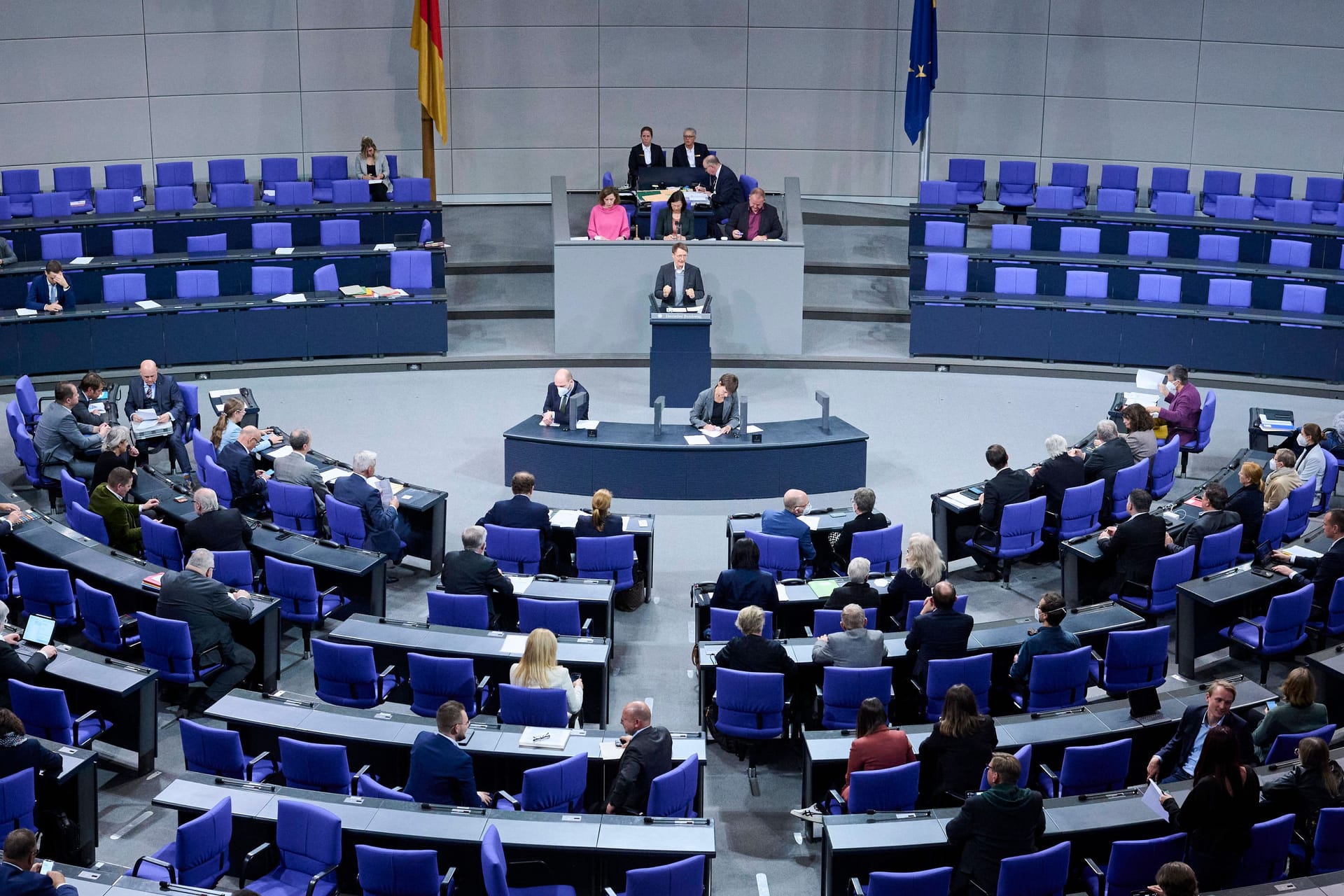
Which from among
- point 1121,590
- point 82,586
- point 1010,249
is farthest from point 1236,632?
point 1010,249

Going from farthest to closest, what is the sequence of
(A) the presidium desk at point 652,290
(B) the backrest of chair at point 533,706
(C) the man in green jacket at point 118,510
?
(A) the presidium desk at point 652,290 → (C) the man in green jacket at point 118,510 → (B) the backrest of chair at point 533,706

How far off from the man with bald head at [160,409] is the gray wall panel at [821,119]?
36.4ft

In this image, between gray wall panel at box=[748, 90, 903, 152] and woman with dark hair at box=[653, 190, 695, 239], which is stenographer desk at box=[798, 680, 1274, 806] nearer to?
woman with dark hair at box=[653, 190, 695, 239]

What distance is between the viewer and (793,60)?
21.0m

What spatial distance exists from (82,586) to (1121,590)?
7146 millimetres

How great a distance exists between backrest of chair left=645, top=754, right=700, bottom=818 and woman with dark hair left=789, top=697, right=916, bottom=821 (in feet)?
2.30

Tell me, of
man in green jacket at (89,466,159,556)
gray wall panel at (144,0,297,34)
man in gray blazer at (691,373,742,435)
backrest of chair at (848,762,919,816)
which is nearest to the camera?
backrest of chair at (848,762,919,816)

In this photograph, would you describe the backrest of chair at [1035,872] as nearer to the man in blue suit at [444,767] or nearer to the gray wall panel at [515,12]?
the man in blue suit at [444,767]

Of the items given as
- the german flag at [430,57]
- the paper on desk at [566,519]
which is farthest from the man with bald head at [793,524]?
the german flag at [430,57]

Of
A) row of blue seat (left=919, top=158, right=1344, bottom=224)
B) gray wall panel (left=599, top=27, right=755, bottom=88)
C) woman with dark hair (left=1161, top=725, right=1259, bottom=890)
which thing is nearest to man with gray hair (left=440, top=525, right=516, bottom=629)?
woman with dark hair (left=1161, top=725, right=1259, bottom=890)

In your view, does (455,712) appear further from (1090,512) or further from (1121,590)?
(1090,512)

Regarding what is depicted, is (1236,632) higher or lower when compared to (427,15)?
lower

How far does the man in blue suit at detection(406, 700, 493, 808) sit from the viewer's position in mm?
6902

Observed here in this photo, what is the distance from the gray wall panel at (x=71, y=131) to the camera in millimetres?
19500
